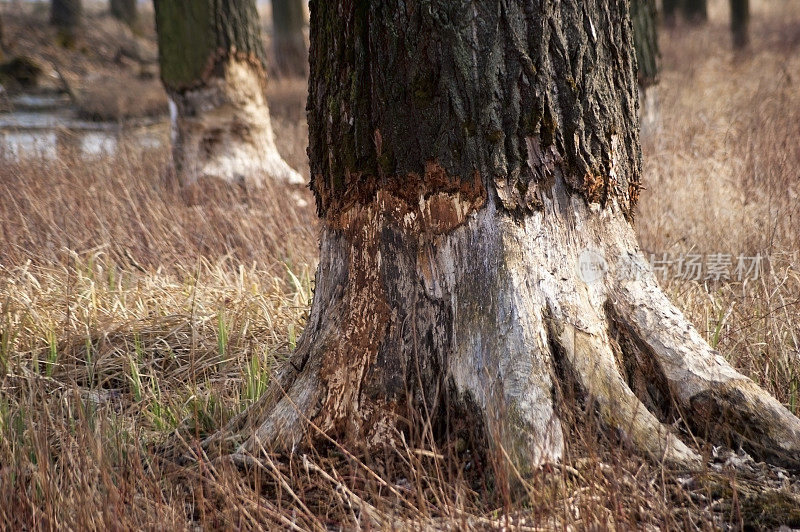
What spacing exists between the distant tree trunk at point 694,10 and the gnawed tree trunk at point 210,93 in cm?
1284

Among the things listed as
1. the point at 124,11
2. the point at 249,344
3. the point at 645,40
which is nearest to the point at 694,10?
the point at 645,40

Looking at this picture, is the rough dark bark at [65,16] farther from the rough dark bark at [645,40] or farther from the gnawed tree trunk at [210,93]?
the rough dark bark at [645,40]

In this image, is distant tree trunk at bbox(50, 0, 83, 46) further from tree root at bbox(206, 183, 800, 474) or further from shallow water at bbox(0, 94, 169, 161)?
tree root at bbox(206, 183, 800, 474)

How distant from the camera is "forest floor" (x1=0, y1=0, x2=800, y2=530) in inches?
69.7

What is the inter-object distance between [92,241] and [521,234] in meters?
3.24

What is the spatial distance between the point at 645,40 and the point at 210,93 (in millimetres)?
3845

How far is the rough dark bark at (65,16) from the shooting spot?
16.6 m

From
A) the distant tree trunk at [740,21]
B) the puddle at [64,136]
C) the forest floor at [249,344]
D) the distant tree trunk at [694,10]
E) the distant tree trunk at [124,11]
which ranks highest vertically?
the distant tree trunk at [124,11]

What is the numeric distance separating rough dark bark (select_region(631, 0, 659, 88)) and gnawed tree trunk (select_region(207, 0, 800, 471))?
459 centimetres

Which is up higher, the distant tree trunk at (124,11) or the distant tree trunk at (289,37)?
the distant tree trunk at (124,11)

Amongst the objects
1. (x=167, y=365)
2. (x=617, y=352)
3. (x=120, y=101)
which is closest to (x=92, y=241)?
(x=167, y=365)

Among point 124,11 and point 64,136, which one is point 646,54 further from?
point 124,11

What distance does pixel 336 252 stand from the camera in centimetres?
222

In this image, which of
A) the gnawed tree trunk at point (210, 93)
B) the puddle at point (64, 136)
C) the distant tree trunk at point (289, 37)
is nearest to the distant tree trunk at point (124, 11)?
the distant tree trunk at point (289, 37)
